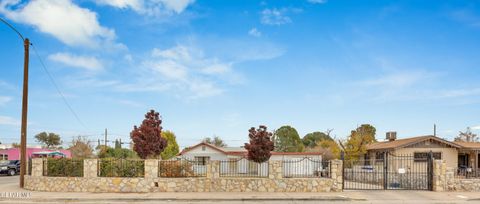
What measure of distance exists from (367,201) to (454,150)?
851 inches

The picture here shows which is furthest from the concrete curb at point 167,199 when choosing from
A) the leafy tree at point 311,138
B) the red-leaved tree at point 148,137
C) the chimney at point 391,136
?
the leafy tree at point 311,138

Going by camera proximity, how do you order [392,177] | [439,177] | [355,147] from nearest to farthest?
[439,177], [392,177], [355,147]

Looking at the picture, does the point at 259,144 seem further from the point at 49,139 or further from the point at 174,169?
the point at 49,139

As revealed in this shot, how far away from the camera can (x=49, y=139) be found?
95.8 m

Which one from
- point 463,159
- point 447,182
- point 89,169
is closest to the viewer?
point 89,169

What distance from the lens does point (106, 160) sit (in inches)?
848

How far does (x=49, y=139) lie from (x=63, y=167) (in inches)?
3196

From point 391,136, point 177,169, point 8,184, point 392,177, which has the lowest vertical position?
point 8,184

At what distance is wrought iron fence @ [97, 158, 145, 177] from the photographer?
2128 centimetres

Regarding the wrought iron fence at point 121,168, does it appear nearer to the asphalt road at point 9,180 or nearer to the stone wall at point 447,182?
the asphalt road at point 9,180

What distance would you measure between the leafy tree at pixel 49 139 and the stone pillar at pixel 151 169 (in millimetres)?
83080

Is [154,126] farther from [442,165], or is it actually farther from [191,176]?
[442,165]

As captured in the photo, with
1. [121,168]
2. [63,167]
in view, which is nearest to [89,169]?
[121,168]

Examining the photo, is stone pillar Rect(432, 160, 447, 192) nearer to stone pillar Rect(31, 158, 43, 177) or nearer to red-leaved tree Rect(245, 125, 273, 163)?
red-leaved tree Rect(245, 125, 273, 163)
